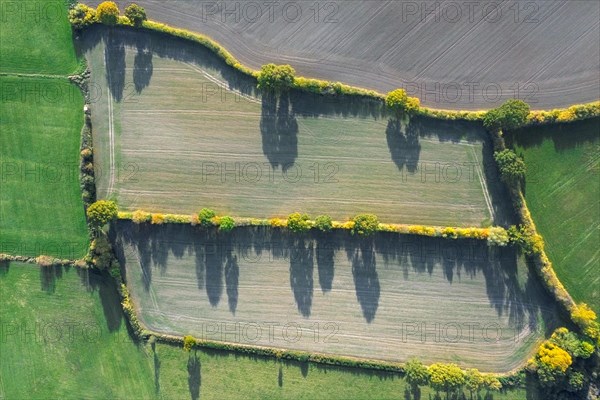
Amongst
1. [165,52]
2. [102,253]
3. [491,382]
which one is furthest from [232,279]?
[491,382]

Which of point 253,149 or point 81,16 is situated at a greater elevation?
point 81,16

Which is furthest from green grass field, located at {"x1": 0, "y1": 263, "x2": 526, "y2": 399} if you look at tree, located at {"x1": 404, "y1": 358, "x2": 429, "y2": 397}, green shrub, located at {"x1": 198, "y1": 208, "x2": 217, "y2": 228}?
green shrub, located at {"x1": 198, "y1": 208, "x2": 217, "y2": 228}

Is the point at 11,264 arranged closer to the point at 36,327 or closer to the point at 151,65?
the point at 36,327

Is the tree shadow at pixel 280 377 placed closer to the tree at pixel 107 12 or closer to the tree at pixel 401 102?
the tree at pixel 401 102

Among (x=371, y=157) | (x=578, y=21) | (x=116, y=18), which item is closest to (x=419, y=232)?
(x=371, y=157)

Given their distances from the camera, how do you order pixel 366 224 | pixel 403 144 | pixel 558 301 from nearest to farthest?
1. pixel 366 224
2. pixel 558 301
3. pixel 403 144

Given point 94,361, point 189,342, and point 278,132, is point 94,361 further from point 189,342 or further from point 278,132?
point 278,132

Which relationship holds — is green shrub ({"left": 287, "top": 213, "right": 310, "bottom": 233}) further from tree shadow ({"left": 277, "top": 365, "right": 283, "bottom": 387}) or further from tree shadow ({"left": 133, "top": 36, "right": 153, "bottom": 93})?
tree shadow ({"left": 133, "top": 36, "right": 153, "bottom": 93})
